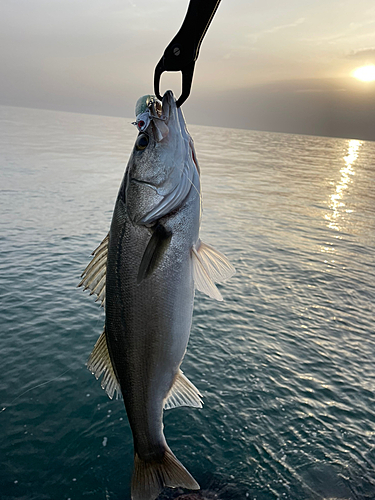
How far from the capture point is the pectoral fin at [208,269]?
11.5ft

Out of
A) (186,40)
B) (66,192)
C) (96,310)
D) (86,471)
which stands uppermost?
(186,40)

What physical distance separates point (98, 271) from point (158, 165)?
1.11m

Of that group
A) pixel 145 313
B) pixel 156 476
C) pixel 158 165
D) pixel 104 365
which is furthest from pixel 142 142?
pixel 156 476

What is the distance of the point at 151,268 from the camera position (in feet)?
10.8

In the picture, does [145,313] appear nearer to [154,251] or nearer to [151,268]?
[151,268]

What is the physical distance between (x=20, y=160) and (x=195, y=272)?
38.7 meters

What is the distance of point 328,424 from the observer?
7.47 metres

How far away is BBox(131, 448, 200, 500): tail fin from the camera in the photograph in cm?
364

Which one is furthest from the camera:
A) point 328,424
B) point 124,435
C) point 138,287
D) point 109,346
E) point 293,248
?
point 293,248

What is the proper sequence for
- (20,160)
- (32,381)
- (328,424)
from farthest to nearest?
(20,160) → (32,381) → (328,424)

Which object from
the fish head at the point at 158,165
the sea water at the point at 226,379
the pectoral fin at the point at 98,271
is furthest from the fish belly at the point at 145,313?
the sea water at the point at 226,379

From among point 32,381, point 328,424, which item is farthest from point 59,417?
point 328,424

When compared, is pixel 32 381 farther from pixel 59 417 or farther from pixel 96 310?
pixel 96 310

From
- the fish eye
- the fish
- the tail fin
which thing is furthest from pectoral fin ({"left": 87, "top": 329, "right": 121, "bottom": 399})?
the fish eye
